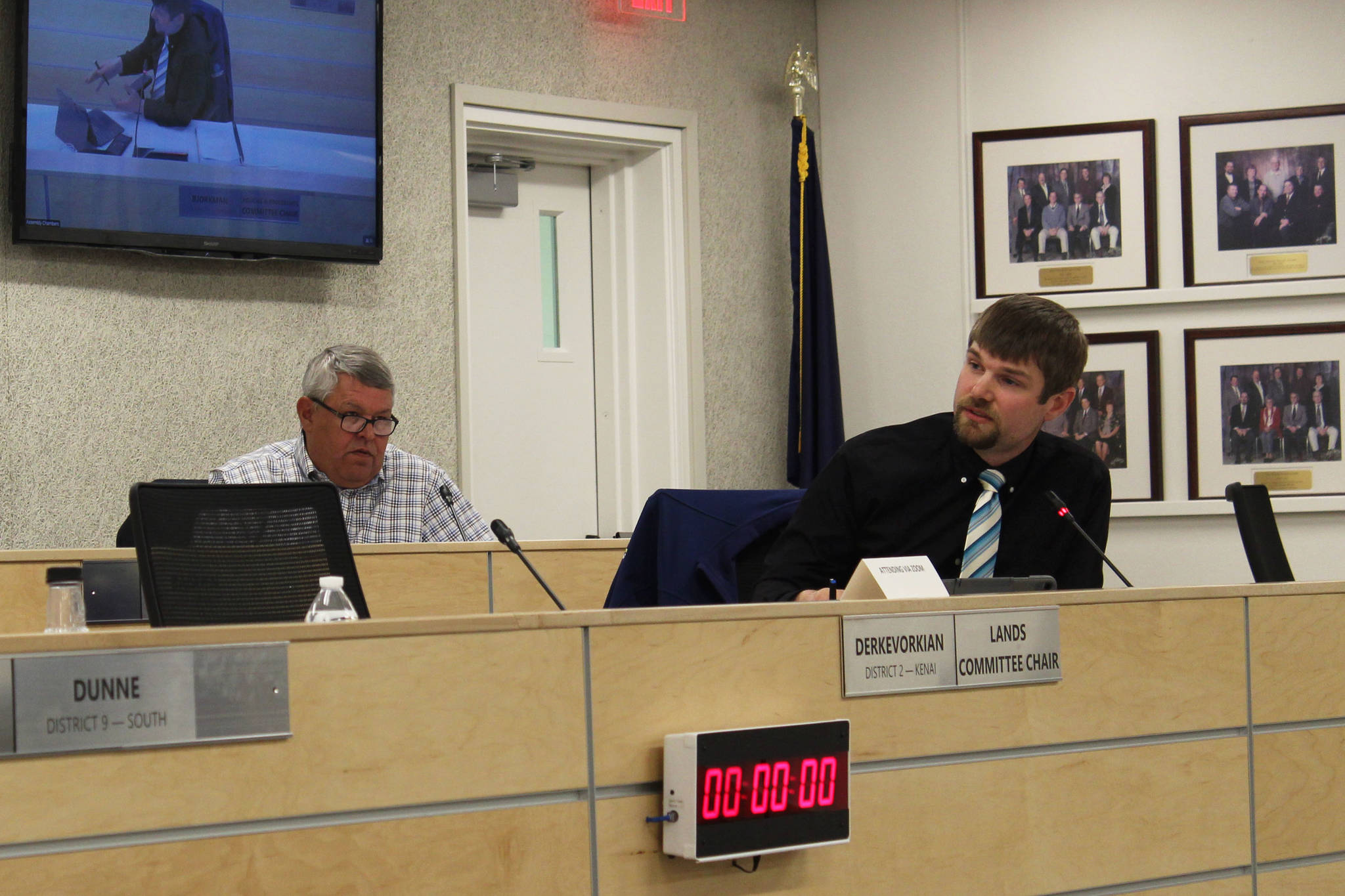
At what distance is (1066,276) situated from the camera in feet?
15.1

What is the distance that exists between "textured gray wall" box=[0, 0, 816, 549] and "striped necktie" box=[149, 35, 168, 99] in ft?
1.16

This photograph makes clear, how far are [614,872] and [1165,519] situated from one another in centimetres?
350

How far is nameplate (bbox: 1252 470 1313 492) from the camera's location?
173 inches

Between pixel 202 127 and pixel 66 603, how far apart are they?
7.72 ft

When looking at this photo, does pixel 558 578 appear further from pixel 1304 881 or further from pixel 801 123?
pixel 801 123

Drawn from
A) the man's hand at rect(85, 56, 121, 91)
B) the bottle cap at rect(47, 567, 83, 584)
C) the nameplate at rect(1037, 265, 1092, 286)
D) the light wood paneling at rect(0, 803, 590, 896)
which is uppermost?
the man's hand at rect(85, 56, 121, 91)

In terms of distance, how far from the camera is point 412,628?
4.43 feet

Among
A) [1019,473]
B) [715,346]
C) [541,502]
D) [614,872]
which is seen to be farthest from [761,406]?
[614,872]

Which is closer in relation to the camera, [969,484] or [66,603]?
[66,603]

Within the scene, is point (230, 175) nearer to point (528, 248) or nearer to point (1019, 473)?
point (528, 248)

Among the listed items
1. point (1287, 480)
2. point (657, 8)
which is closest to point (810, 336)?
point (657, 8)

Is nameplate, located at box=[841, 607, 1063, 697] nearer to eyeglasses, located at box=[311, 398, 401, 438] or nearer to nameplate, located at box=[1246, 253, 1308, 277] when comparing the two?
eyeglasses, located at box=[311, 398, 401, 438]

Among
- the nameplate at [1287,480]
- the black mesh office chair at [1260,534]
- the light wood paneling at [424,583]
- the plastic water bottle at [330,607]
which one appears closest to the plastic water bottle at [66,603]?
the plastic water bottle at [330,607]

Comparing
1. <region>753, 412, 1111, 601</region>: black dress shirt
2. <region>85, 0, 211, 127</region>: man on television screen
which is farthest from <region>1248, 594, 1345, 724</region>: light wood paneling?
<region>85, 0, 211, 127</region>: man on television screen
